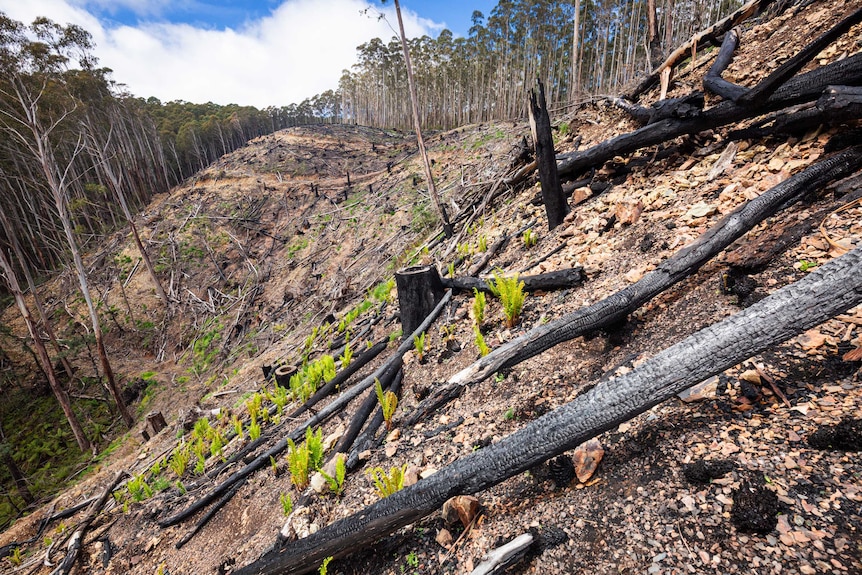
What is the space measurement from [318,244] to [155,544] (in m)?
14.5

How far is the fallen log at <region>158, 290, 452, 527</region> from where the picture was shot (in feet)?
13.1

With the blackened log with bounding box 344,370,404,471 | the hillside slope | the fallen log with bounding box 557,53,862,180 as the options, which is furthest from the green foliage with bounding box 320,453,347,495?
the fallen log with bounding box 557,53,862,180

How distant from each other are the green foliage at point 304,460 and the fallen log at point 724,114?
519 cm

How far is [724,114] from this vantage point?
12.1 ft

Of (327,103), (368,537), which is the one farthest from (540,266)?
(327,103)

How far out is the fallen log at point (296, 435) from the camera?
400 centimetres

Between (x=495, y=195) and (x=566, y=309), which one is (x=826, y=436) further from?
(x=495, y=195)

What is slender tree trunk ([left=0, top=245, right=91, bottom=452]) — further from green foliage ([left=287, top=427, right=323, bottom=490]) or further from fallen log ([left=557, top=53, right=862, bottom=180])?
fallen log ([left=557, top=53, right=862, bottom=180])

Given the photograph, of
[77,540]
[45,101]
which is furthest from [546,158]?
[45,101]

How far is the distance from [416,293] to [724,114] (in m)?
4.06

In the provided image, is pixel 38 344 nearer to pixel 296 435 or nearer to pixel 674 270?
pixel 296 435

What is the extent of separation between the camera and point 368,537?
2.05 m

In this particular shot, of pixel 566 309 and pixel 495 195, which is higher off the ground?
pixel 495 195

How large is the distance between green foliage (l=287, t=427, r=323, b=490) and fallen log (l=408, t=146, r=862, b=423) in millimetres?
1741
